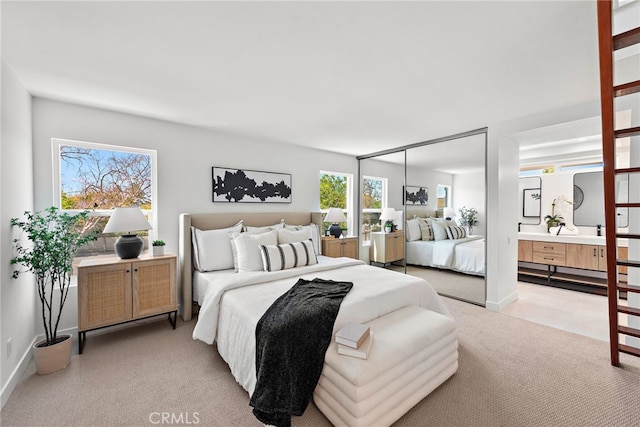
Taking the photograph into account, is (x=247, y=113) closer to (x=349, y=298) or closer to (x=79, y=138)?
(x=79, y=138)

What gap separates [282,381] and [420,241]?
3.55 m

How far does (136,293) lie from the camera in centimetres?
283

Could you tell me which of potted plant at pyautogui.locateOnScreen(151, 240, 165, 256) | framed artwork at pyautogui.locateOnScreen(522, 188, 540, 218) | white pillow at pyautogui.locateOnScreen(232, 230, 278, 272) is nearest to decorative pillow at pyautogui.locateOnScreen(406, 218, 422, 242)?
white pillow at pyautogui.locateOnScreen(232, 230, 278, 272)

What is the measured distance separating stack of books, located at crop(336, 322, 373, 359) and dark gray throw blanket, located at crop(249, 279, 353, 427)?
0.11m

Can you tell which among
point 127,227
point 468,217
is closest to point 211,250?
point 127,227

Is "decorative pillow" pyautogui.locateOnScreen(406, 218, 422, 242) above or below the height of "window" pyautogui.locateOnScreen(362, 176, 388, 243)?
below

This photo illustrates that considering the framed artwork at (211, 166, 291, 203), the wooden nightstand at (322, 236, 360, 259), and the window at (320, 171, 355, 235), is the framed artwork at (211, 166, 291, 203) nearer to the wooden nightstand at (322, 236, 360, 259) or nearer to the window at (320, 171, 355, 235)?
the window at (320, 171, 355, 235)

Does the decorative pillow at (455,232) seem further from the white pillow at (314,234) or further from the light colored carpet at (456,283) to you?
the white pillow at (314,234)

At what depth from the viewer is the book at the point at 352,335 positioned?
167cm

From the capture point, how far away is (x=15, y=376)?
2062 millimetres

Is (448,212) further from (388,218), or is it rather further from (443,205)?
(388,218)

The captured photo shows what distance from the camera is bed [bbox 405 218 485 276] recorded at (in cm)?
386

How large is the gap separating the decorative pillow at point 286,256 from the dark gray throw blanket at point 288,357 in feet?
3.83

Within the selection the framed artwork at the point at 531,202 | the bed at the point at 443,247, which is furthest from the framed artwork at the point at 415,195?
the framed artwork at the point at 531,202
